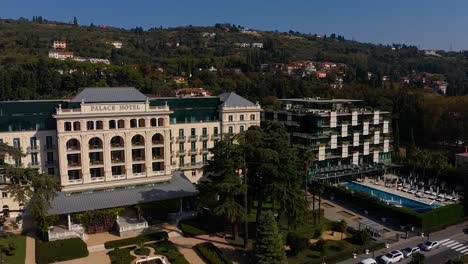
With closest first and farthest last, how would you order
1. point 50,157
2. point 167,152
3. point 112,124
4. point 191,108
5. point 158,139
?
point 50,157
point 112,124
point 167,152
point 158,139
point 191,108

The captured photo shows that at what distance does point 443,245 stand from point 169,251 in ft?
114

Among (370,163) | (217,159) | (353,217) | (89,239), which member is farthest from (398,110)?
(89,239)

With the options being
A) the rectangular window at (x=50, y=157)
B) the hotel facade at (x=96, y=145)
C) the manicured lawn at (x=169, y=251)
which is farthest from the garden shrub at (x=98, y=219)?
the rectangular window at (x=50, y=157)

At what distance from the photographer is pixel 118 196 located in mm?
58375

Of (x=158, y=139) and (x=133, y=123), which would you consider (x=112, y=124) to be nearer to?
(x=133, y=123)

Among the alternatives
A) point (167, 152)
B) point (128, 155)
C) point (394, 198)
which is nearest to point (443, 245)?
point (394, 198)

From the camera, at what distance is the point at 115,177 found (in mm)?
62312

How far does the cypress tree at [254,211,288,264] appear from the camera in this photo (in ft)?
133

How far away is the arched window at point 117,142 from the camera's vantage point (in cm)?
6239

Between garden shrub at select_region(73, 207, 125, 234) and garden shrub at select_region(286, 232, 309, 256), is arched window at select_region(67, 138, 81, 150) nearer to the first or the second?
garden shrub at select_region(73, 207, 125, 234)

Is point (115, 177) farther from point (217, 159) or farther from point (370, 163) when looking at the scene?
point (370, 163)

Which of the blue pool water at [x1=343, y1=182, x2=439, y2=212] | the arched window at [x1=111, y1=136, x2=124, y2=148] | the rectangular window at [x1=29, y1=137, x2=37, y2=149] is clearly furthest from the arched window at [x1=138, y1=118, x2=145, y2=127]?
the blue pool water at [x1=343, y1=182, x2=439, y2=212]

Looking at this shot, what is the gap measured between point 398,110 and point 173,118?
216 ft

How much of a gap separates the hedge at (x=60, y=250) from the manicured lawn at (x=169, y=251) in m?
8.39
